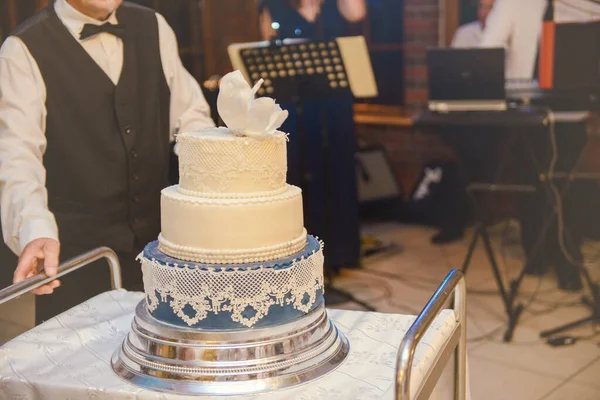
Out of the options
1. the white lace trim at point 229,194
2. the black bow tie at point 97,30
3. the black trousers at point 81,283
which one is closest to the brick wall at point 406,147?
the black trousers at point 81,283

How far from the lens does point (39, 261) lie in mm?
1853

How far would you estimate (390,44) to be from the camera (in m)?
6.01

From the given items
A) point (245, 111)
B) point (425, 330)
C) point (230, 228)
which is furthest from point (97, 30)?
point (425, 330)

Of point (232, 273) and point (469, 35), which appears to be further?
point (469, 35)

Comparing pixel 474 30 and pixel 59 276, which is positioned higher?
pixel 474 30

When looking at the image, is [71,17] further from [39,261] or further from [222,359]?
[222,359]

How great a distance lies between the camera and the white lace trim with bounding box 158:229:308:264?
144 centimetres

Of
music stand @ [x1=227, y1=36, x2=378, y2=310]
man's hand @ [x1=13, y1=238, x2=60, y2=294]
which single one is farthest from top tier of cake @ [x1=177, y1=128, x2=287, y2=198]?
music stand @ [x1=227, y1=36, x2=378, y2=310]

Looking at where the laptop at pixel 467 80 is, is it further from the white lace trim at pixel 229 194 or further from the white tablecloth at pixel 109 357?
the white lace trim at pixel 229 194

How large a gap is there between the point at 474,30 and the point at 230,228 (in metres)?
4.43

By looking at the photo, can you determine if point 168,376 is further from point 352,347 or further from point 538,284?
point 538,284

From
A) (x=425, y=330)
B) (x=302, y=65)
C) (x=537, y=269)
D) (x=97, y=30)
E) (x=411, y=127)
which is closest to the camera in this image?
(x=425, y=330)

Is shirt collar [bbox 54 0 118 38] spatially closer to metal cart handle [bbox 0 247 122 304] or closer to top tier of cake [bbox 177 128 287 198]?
metal cart handle [bbox 0 247 122 304]

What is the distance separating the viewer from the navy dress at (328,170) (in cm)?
421
